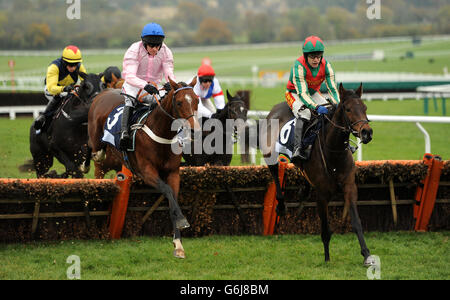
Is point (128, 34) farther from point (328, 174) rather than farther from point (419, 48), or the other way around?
point (328, 174)

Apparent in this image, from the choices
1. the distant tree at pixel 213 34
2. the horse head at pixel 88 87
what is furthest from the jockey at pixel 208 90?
the distant tree at pixel 213 34

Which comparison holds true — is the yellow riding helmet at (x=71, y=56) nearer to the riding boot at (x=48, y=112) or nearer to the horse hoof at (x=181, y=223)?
the riding boot at (x=48, y=112)

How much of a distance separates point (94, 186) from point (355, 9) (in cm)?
7466

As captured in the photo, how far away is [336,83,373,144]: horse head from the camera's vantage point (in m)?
5.46

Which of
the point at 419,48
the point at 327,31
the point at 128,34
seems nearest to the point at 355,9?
the point at 327,31

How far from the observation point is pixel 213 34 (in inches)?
2813

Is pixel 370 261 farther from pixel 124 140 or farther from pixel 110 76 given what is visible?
pixel 110 76

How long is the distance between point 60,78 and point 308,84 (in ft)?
13.1

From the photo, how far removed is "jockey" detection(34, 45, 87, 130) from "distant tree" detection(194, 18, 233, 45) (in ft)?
200

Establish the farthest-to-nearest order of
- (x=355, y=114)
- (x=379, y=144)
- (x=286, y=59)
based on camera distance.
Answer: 1. (x=286, y=59)
2. (x=379, y=144)
3. (x=355, y=114)

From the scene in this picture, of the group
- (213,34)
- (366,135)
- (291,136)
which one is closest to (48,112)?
(291,136)

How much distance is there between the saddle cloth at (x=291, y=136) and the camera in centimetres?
641

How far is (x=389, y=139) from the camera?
1441 centimetres

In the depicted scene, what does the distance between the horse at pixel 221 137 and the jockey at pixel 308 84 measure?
1453mm
